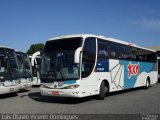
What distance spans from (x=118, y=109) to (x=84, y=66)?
2.97 meters

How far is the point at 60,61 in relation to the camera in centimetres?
1423

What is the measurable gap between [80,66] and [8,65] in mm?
5104

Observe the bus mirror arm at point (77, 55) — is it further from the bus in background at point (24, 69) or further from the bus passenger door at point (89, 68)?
the bus in background at point (24, 69)

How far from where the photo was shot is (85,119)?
33.0 feet

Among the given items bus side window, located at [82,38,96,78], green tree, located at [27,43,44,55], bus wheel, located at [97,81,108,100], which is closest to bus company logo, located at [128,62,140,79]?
bus wheel, located at [97,81,108,100]

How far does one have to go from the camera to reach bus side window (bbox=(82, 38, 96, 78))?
1438cm

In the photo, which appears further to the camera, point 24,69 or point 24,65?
point 24,65

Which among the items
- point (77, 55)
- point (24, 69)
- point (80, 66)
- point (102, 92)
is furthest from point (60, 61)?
point (24, 69)

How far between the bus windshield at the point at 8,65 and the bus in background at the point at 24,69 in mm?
3037

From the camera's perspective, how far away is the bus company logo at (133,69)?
20.3 meters

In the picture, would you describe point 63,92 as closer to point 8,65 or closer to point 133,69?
A: point 8,65

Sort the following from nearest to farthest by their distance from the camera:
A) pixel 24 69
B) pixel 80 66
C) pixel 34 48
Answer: pixel 80 66
pixel 24 69
pixel 34 48

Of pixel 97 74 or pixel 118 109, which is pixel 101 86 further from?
pixel 118 109

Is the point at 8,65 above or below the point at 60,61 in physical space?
below
